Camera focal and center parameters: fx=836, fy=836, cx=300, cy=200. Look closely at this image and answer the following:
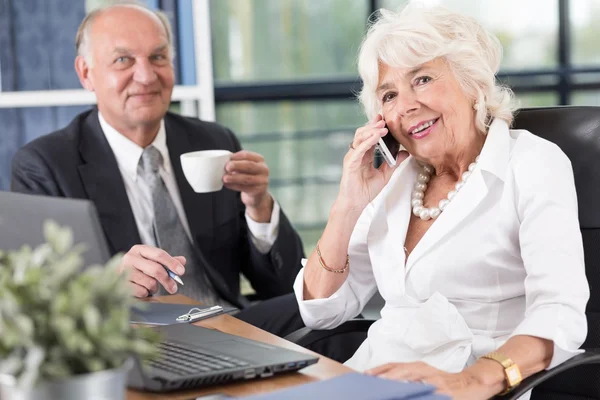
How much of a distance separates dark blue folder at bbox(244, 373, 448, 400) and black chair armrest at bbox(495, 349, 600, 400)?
1.18 feet

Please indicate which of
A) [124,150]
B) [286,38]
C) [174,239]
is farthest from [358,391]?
[286,38]

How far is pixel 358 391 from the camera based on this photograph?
3.40 feet

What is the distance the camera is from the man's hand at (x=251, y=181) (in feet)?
7.57

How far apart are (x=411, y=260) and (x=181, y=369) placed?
28.1 inches

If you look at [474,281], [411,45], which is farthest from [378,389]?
[411,45]

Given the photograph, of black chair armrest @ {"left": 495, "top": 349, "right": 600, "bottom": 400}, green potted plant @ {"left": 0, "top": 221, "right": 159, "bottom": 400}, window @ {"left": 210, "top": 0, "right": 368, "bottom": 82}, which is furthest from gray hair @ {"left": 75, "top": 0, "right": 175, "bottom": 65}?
green potted plant @ {"left": 0, "top": 221, "right": 159, "bottom": 400}

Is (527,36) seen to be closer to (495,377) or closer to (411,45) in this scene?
(411,45)

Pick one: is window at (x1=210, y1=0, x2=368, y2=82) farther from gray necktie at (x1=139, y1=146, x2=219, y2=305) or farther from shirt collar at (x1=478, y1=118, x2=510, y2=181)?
shirt collar at (x1=478, y1=118, x2=510, y2=181)

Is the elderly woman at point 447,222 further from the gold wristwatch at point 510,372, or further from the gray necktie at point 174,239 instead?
the gray necktie at point 174,239

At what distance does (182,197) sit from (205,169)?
421 millimetres

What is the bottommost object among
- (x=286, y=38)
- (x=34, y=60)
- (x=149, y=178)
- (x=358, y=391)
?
(x=358, y=391)

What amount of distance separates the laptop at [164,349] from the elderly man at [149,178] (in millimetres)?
1068

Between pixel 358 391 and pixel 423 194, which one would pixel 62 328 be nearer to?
pixel 358 391

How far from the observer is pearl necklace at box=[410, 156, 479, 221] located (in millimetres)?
1795
